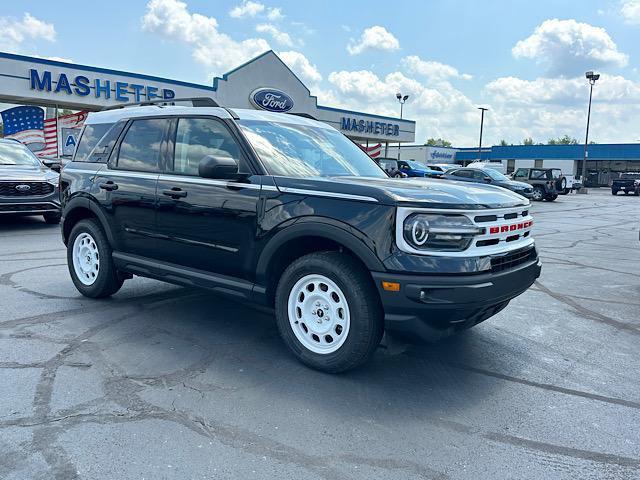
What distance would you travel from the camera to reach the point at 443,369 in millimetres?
4012

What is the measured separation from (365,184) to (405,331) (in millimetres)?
1052

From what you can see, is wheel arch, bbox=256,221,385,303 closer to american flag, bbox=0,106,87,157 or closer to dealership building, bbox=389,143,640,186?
american flag, bbox=0,106,87,157

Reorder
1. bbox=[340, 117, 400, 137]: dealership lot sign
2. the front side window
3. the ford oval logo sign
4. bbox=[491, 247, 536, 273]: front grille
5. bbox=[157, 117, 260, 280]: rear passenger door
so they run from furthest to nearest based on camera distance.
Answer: bbox=[340, 117, 400, 137]: dealership lot sign, the ford oval logo sign, the front side window, bbox=[157, 117, 260, 280]: rear passenger door, bbox=[491, 247, 536, 273]: front grille

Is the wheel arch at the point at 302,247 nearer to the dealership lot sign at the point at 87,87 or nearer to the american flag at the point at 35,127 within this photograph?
the american flag at the point at 35,127

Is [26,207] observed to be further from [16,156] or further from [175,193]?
[175,193]

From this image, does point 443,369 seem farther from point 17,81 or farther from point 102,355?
point 17,81

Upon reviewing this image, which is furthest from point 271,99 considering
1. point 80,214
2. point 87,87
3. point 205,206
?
point 205,206

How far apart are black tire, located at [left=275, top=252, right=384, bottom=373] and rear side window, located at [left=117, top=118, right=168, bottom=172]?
1919 millimetres

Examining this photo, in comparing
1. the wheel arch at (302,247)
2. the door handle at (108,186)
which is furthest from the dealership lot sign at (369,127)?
the wheel arch at (302,247)

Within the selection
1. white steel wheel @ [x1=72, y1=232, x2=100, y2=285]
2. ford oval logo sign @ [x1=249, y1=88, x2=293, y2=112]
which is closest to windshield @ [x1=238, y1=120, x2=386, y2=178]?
white steel wheel @ [x1=72, y1=232, x2=100, y2=285]

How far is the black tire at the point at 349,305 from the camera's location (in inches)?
139

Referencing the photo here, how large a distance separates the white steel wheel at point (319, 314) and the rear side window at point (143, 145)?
197 centimetres

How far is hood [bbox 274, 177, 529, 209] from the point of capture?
3426mm

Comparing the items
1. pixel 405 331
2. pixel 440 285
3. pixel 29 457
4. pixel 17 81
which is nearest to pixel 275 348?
pixel 405 331
